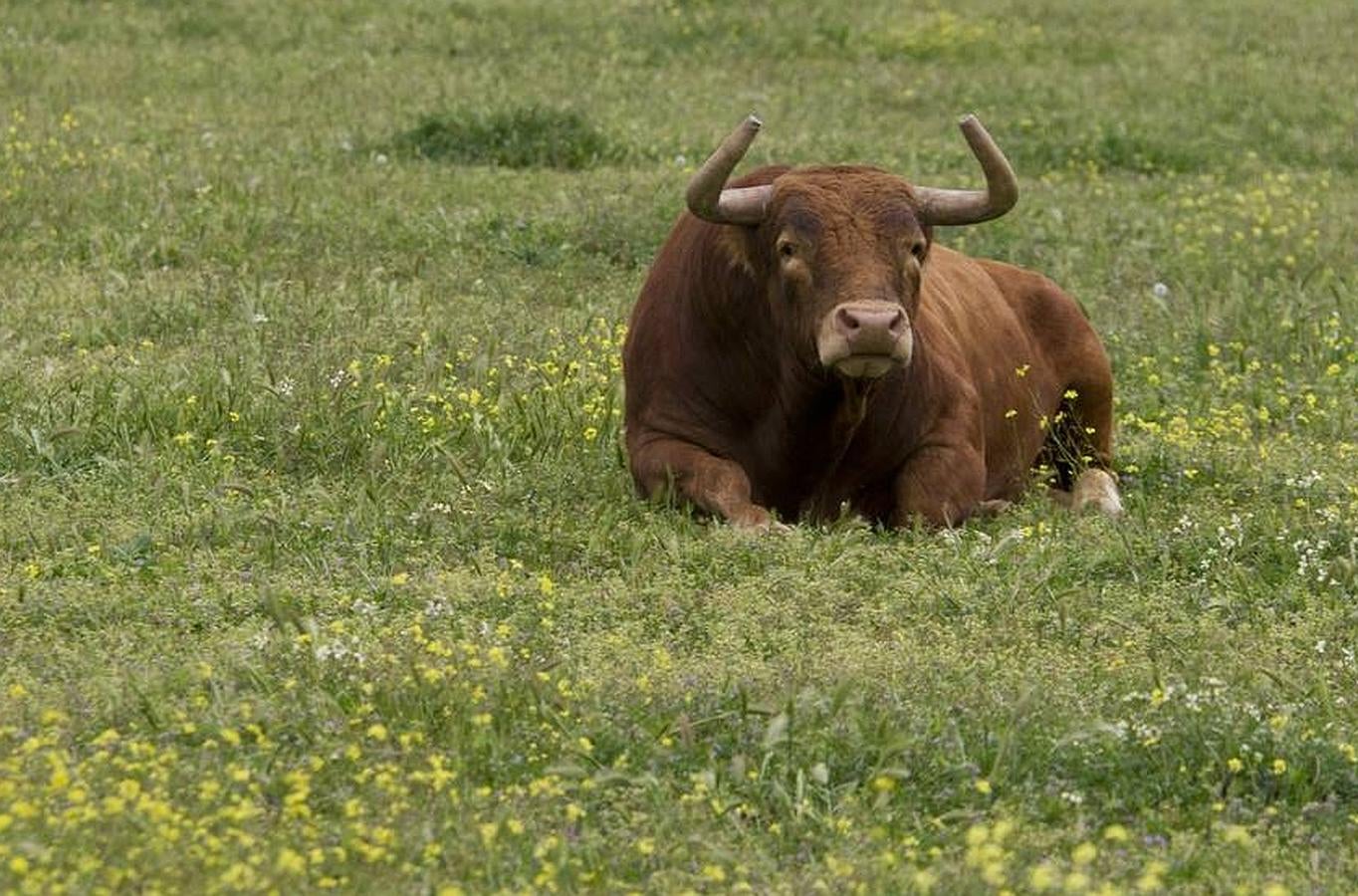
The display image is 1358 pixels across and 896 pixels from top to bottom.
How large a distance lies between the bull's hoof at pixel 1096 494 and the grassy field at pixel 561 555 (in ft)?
0.51

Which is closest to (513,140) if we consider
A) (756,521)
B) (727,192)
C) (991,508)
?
(991,508)

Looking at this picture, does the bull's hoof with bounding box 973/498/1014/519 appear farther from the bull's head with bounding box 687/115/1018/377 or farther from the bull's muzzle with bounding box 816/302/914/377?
the bull's muzzle with bounding box 816/302/914/377

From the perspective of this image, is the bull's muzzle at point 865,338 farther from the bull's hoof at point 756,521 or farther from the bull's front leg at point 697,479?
the bull's front leg at point 697,479

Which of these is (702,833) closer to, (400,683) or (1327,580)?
(400,683)

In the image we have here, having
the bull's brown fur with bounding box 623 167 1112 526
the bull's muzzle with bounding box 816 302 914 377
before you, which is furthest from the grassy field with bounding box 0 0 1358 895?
the bull's muzzle with bounding box 816 302 914 377

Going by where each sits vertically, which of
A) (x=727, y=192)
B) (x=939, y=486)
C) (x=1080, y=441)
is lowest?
(x=1080, y=441)

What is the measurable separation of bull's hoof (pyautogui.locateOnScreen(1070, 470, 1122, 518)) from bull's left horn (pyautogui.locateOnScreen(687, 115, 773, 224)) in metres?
1.73

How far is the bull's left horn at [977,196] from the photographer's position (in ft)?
33.1

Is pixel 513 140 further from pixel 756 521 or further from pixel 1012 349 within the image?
pixel 756 521

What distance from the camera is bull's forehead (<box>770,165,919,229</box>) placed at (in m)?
9.91

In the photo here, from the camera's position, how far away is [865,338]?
9.37 m

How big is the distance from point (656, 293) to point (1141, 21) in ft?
45.2

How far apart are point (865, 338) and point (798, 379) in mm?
773

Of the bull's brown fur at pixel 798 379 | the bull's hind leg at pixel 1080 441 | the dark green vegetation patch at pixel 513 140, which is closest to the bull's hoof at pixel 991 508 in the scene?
the bull's brown fur at pixel 798 379
